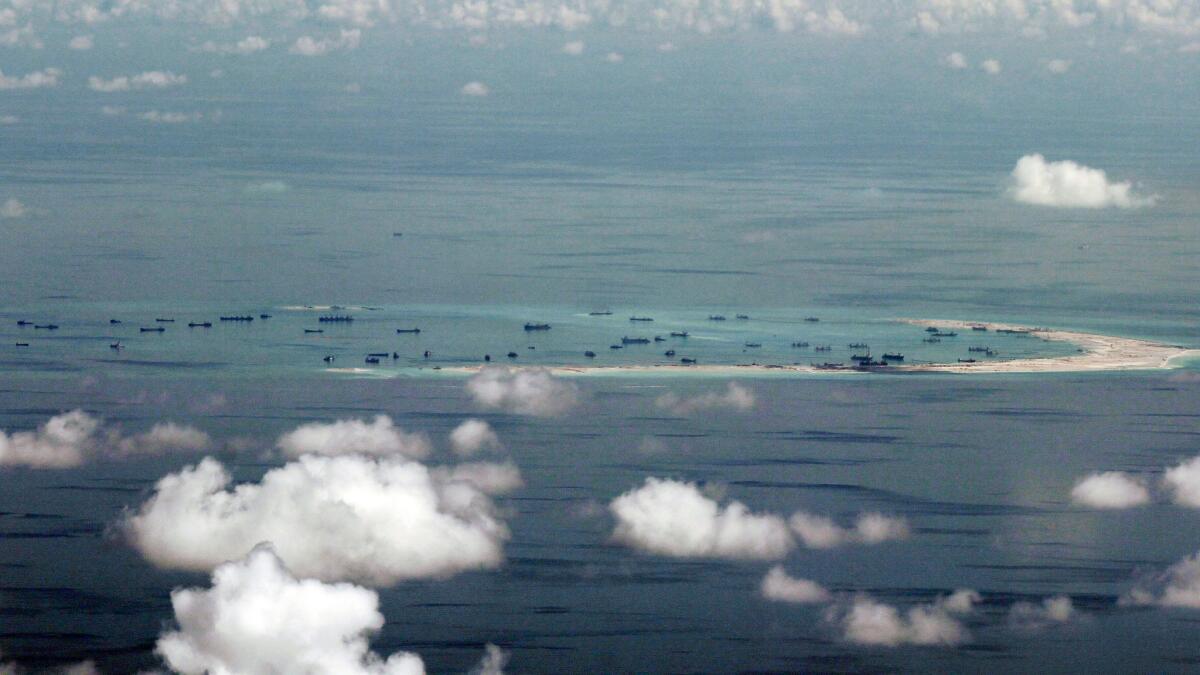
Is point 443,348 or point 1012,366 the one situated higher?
point 443,348

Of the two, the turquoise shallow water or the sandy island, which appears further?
the turquoise shallow water

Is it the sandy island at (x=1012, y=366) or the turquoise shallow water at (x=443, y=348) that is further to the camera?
the turquoise shallow water at (x=443, y=348)

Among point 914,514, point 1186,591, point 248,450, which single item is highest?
point 248,450

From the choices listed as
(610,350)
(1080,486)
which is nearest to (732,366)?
(610,350)

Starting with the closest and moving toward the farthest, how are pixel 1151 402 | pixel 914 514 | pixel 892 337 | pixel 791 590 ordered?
pixel 791 590 → pixel 914 514 → pixel 1151 402 → pixel 892 337

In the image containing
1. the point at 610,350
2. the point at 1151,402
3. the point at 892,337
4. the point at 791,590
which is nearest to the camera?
the point at 791,590

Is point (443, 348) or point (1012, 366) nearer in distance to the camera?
point (1012, 366)

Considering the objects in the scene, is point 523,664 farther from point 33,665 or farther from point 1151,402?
point 1151,402

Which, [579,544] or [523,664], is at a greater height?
[579,544]
